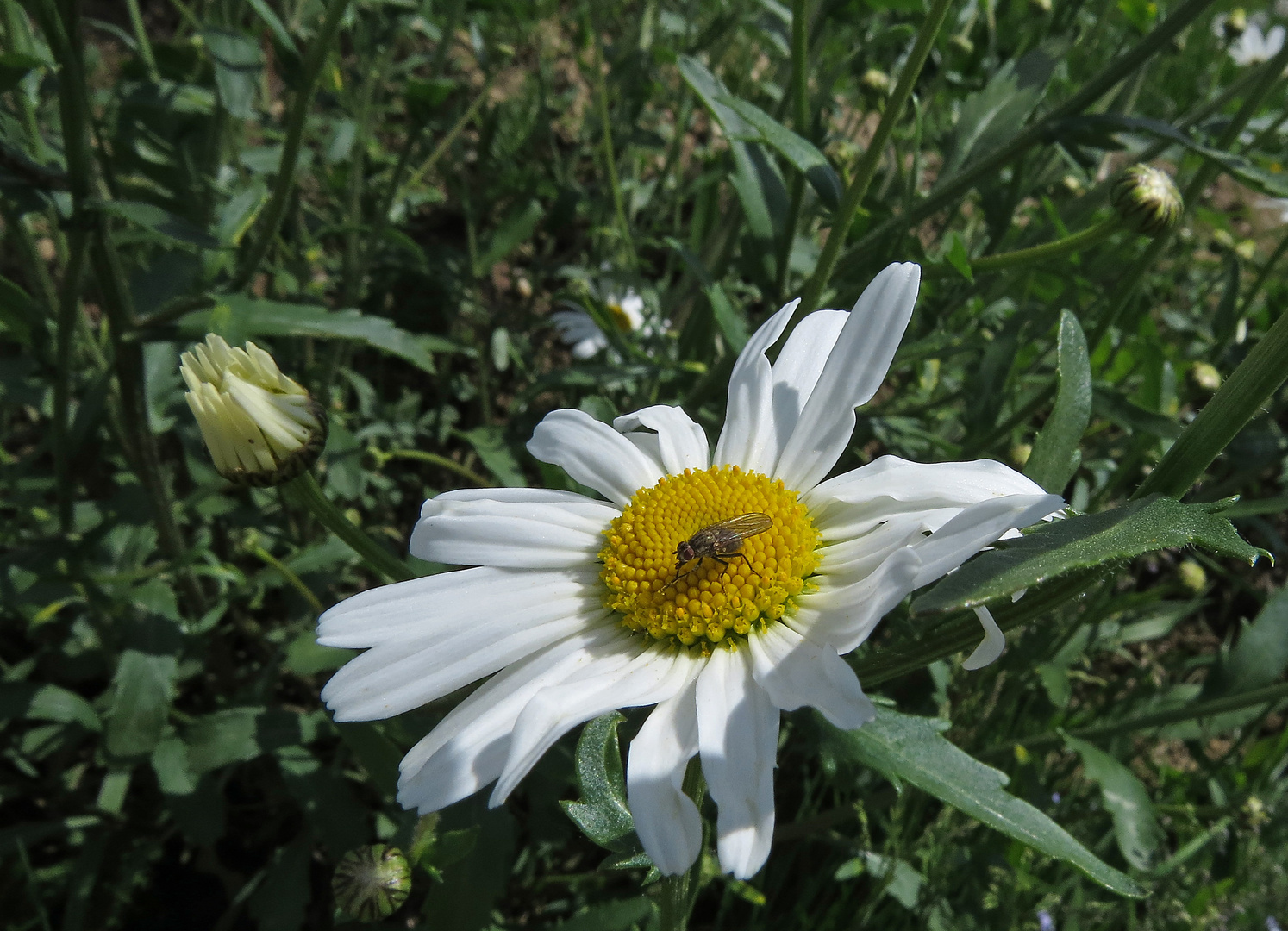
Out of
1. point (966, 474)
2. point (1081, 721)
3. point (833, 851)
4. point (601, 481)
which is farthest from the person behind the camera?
point (1081, 721)

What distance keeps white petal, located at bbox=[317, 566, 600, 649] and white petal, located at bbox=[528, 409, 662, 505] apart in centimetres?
14

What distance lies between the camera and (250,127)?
3549mm

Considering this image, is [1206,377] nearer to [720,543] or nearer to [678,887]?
[720,543]

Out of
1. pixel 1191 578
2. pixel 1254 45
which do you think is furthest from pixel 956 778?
pixel 1254 45

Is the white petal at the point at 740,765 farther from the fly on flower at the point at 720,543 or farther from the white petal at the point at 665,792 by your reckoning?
the fly on flower at the point at 720,543

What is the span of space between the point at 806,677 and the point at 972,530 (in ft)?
0.76

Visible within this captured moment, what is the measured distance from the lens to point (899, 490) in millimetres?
1226

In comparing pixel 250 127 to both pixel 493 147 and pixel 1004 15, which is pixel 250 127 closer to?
pixel 493 147

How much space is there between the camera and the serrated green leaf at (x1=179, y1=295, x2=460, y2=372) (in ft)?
5.92

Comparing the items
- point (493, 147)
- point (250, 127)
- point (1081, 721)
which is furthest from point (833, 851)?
point (250, 127)

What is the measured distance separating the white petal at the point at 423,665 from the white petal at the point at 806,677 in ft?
0.92

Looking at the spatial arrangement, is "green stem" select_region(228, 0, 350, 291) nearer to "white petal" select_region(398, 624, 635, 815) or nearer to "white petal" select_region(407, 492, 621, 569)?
"white petal" select_region(407, 492, 621, 569)

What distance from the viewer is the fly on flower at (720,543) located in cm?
125

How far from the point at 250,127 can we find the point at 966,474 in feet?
10.5
